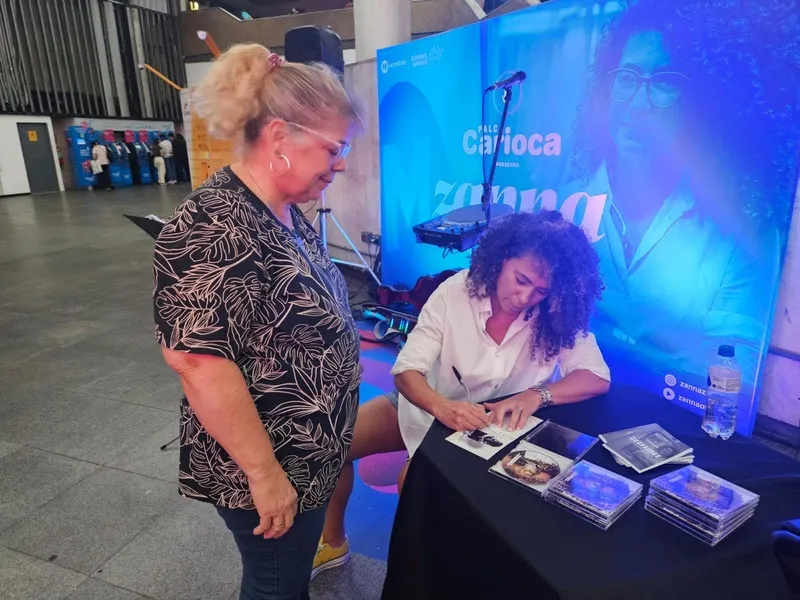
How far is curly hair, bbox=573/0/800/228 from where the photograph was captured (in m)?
1.97

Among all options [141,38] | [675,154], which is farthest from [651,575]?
[141,38]

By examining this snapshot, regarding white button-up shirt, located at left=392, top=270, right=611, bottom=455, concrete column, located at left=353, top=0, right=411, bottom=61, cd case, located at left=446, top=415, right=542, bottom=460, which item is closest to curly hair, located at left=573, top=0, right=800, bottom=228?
white button-up shirt, located at left=392, top=270, right=611, bottom=455

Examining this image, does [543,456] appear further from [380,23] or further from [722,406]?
[380,23]

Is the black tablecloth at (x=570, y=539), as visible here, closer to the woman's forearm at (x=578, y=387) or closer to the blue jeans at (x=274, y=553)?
the woman's forearm at (x=578, y=387)

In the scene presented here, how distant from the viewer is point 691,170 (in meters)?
2.31

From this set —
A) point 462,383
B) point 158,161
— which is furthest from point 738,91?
point 158,161

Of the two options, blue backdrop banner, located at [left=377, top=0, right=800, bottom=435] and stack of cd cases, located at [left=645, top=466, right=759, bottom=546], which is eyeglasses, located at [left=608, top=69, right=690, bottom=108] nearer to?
blue backdrop banner, located at [left=377, top=0, right=800, bottom=435]

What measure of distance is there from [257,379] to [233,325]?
0.14 m

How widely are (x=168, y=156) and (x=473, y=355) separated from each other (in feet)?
54.5

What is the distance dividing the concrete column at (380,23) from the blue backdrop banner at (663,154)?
205cm

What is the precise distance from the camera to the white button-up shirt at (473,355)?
5.08ft

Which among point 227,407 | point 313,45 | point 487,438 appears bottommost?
point 487,438

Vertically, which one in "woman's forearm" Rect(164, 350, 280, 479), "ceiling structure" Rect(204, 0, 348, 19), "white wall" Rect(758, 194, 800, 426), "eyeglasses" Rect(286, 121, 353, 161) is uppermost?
"ceiling structure" Rect(204, 0, 348, 19)

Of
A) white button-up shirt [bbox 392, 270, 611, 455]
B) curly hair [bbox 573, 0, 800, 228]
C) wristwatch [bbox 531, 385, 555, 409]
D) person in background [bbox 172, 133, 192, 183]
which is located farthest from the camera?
person in background [bbox 172, 133, 192, 183]
